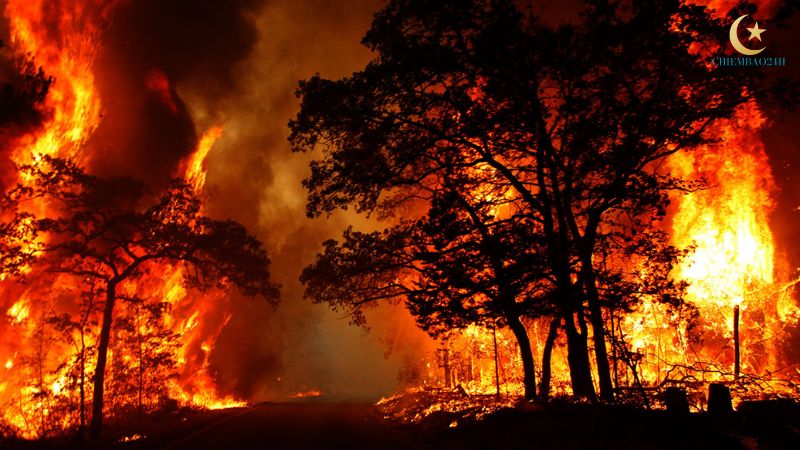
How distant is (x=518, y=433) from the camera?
9891mm

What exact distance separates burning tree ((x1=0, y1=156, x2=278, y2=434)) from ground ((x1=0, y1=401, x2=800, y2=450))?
547cm

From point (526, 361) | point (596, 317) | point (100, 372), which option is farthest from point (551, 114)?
point (100, 372)

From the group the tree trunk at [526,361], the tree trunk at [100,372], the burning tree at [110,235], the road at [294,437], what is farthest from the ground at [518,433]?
the burning tree at [110,235]

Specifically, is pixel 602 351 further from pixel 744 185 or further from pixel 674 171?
pixel 744 185

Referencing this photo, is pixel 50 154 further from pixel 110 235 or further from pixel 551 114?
Answer: pixel 551 114

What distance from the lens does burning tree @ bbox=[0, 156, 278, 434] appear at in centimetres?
1666

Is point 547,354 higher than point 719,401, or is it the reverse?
point 547,354

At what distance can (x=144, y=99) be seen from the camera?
35.6 meters

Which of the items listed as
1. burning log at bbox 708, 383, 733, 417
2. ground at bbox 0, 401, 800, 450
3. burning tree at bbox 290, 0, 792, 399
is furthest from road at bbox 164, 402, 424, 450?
burning log at bbox 708, 383, 733, 417

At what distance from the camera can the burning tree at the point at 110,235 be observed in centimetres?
1666

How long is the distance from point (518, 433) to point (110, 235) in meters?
18.4

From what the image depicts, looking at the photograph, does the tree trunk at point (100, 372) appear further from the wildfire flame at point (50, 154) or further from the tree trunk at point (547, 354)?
the tree trunk at point (547, 354)

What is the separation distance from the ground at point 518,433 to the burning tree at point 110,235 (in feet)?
18.0

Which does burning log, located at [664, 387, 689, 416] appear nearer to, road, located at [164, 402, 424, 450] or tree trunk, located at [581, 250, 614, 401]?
tree trunk, located at [581, 250, 614, 401]
